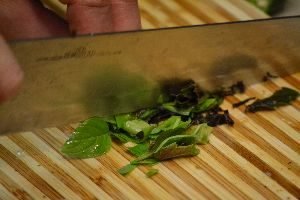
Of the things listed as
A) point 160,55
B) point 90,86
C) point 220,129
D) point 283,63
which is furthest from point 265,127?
point 90,86

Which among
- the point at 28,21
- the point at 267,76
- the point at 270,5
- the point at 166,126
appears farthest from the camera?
the point at 270,5

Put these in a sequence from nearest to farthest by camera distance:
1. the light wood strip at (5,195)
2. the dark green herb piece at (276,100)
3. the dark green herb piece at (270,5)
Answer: the light wood strip at (5,195) → the dark green herb piece at (276,100) → the dark green herb piece at (270,5)

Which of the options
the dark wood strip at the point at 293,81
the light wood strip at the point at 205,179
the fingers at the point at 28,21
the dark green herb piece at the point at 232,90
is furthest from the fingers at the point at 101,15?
the dark wood strip at the point at 293,81

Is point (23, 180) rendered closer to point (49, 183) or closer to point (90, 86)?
point (49, 183)

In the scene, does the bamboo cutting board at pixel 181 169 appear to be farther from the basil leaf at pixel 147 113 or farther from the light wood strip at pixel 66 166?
the basil leaf at pixel 147 113

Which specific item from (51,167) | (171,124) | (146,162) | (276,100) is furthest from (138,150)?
(276,100)

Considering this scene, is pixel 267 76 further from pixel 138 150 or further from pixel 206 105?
pixel 138 150
